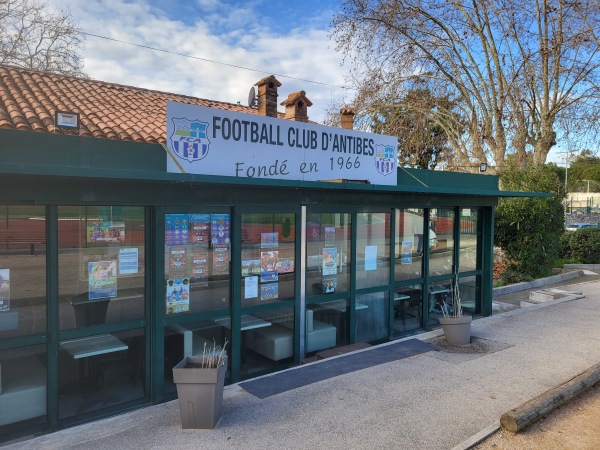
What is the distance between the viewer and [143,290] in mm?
5316

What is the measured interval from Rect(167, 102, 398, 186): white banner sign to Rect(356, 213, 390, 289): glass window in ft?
2.67

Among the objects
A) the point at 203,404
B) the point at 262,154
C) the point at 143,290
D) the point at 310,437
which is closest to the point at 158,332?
the point at 143,290

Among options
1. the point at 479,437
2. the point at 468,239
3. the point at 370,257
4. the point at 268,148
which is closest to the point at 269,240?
the point at 268,148

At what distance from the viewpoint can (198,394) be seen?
4.38m

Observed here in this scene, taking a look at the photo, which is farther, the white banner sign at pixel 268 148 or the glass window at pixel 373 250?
the glass window at pixel 373 250

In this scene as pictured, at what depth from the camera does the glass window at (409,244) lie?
26.6 feet

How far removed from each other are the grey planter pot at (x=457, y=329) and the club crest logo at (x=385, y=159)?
275cm

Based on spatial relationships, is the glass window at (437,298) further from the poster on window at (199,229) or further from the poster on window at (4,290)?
the poster on window at (4,290)

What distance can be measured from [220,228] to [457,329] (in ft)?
12.9

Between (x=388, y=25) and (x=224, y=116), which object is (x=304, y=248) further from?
(x=388, y=25)

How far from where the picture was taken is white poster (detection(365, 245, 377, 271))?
25.1 feet

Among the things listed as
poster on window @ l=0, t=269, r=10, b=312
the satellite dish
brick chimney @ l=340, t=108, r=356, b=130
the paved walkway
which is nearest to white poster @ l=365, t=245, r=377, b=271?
the paved walkway

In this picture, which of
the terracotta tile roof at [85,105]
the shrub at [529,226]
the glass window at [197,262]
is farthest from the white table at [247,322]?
the shrub at [529,226]

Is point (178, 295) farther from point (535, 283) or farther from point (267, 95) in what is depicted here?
point (535, 283)
